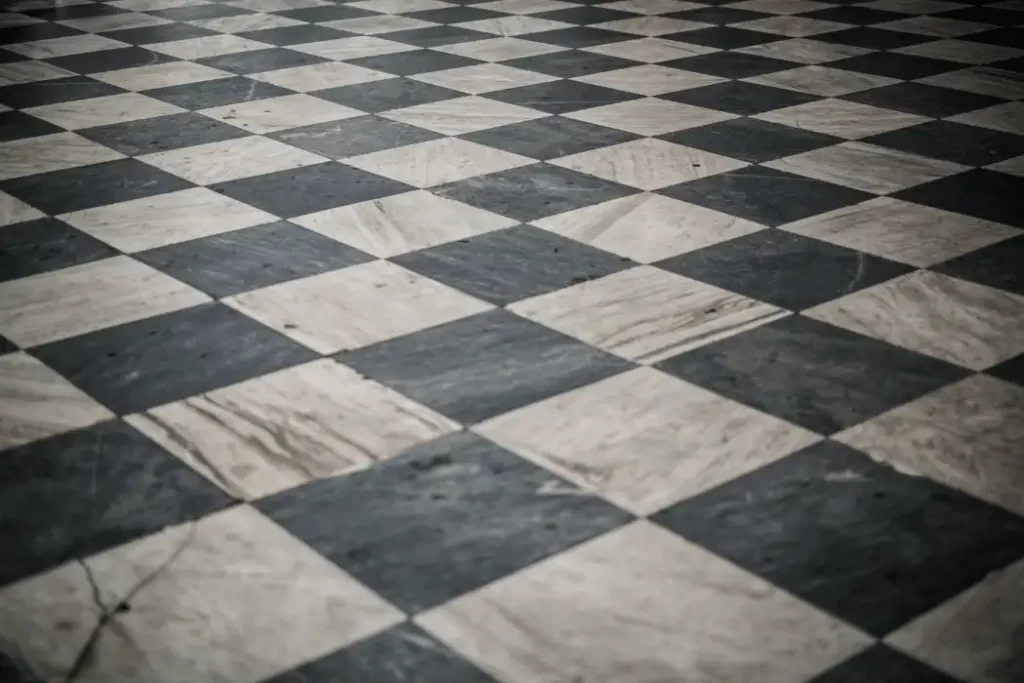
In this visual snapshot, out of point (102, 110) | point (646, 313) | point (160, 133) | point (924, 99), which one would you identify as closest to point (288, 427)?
point (646, 313)

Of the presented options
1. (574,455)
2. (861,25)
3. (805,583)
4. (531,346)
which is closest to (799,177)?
(531,346)

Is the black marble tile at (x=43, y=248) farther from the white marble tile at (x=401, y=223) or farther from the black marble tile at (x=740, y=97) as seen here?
the black marble tile at (x=740, y=97)

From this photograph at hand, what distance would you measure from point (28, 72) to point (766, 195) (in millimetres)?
2359

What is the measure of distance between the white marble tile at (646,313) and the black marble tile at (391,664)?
2.62ft

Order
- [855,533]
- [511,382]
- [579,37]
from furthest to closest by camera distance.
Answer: [579,37] < [511,382] < [855,533]

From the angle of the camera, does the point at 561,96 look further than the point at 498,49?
No

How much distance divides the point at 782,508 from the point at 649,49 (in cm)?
292

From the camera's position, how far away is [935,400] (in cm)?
197

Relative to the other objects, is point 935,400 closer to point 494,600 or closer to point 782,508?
point 782,508

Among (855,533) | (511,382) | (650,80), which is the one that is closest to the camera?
(855,533)

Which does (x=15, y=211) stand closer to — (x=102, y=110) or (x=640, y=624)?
(x=102, y=110)

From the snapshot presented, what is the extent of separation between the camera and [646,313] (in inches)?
89.4

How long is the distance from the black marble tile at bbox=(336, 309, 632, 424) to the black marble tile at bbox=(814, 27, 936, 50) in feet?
8.80

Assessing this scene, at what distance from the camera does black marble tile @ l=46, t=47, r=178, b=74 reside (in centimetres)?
409
